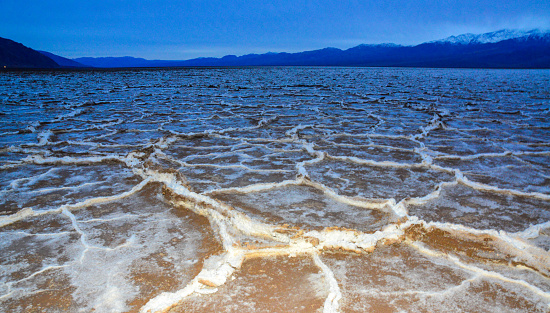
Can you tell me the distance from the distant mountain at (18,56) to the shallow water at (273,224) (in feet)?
187

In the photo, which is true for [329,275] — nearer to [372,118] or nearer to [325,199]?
[325,199]

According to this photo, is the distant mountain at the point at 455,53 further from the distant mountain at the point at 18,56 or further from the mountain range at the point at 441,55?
the distant mountain at the point at 18,56

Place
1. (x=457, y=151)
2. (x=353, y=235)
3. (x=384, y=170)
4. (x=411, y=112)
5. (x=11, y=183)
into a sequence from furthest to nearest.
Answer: (x=411, y=112) → (x=457, y=151) → (x=384, y=170) → (x=11, y=183) → (x=353, y=235)

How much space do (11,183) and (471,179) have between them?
→ 3.09m

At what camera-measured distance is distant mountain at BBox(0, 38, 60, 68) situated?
48.8 meters

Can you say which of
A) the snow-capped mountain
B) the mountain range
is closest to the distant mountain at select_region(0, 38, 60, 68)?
the mountain range

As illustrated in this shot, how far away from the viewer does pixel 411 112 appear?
5.88 meters

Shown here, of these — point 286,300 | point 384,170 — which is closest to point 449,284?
point 286,300

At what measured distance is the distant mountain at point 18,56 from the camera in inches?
1919

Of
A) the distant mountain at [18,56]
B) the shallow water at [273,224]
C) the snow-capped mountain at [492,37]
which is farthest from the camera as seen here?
the snow-capped mountain at [492,37]

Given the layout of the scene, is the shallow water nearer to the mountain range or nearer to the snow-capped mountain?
the mountain range

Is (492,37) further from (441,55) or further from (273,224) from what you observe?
(273,224)

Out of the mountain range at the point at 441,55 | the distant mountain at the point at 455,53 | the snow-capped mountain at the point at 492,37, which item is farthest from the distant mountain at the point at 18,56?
the snow-capped mountain at the point at 492,37

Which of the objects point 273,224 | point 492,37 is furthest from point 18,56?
point 492,37
